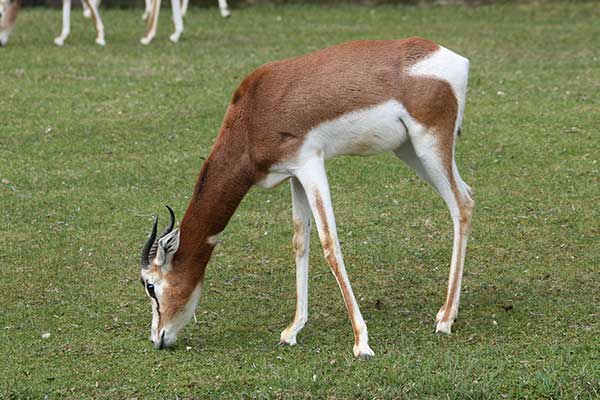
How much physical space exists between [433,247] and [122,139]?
13.5 feet

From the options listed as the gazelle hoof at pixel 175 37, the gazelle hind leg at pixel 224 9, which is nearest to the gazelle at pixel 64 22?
the gazelle hoof at pixel 175 37

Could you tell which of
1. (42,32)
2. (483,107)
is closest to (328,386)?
(483,107)

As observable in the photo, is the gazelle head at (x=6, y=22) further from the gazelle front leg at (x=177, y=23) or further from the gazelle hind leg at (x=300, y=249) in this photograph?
the gazelle hind leg at (x=300, y=249)

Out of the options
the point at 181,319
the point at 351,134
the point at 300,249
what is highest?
the point at 351,134

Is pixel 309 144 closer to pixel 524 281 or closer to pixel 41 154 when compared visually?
pixel 524 281

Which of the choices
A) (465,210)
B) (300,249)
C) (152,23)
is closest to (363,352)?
(300,249)

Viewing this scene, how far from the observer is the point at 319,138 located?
600 centimetres

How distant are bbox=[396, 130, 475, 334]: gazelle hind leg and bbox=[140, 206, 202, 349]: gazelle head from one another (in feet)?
4.64

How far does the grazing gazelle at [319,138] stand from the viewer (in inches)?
235

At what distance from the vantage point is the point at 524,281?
7164 mm

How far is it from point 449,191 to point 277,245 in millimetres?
2140

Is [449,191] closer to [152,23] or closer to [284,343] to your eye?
[284,343]

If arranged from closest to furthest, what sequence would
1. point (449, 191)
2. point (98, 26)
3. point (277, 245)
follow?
1. point (449, 191)
2. point (277, 245)
3. point (98, 26)

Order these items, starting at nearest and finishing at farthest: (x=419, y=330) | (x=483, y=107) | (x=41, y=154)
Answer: (x=419, y=330)
(x=41, y=154)
(x=483, y=107)
